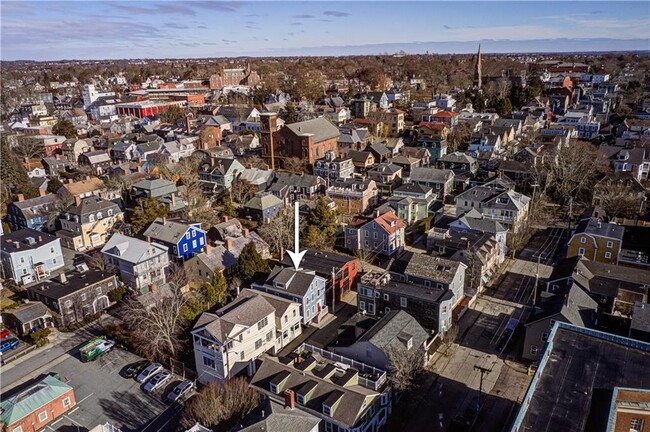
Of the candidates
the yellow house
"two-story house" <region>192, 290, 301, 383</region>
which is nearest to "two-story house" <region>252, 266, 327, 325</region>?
"two-story house" <region>192, 290, 301, 383</region>

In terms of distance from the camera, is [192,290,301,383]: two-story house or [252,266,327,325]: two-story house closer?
[192,290,301,383]: two-story house

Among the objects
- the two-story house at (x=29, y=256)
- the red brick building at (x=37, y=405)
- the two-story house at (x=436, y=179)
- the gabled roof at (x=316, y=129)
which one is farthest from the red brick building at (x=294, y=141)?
the red brick building at (x=37, y=405)

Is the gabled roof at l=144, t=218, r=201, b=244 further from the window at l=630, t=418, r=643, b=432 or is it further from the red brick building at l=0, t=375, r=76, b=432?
the window at l=630, t=418, r=643, b=432

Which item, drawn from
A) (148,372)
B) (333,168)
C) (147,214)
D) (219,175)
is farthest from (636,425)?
(219,175)

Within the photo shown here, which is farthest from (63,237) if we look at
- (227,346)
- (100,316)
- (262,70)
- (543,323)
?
(262,70)

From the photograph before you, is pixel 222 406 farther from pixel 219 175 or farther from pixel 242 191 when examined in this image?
pixel 219 175
